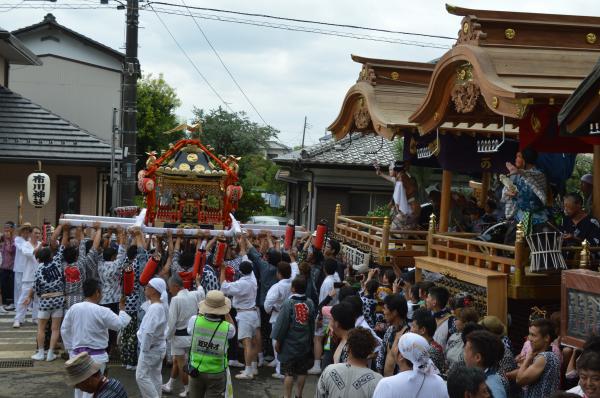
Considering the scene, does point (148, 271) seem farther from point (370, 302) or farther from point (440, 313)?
point (440, 313)

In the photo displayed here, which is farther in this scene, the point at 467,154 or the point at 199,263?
the point at 467,154

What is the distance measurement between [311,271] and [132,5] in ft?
31.4

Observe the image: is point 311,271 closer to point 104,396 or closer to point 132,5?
point 104,396

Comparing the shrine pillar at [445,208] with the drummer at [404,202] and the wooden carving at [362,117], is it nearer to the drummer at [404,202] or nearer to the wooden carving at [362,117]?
the drummer at [404,202]

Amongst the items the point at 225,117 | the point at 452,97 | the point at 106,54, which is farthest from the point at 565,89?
the point at 225,117

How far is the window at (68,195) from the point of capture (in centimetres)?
2325

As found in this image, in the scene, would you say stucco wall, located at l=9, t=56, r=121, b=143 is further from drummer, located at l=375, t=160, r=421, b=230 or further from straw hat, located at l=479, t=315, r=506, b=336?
straw hat, located at l=479, t=315, r=506, b=336

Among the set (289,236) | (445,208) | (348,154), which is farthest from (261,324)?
(348,154)

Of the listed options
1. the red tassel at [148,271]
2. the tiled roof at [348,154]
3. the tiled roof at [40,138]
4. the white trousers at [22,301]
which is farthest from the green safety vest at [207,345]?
the tiled roof at [348,154]

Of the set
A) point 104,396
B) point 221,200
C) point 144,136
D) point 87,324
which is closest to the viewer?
point 104,396

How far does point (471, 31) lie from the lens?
979 cm

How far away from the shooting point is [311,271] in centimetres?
1166

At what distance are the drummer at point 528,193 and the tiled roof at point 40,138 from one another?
1523 cm

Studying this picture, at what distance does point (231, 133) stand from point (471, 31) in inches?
1211
